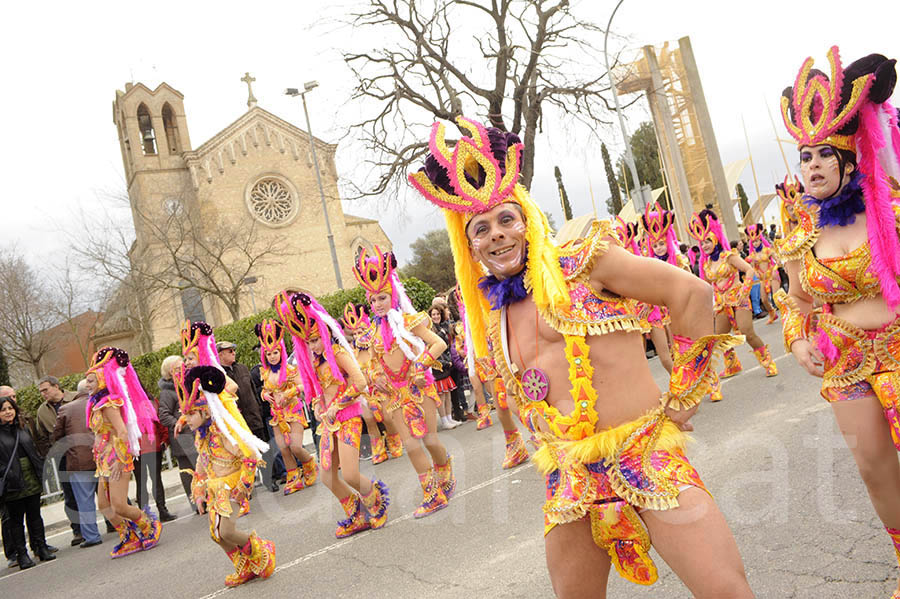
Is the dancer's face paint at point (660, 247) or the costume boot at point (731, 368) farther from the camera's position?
the costume boot at point (731, 368)

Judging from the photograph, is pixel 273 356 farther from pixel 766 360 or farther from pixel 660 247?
pixel 766 360

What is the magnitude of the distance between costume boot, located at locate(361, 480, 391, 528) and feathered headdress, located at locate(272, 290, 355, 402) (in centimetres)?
99

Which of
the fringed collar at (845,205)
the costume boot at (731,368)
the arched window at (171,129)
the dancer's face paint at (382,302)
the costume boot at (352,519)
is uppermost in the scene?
the arched window at (171,129)

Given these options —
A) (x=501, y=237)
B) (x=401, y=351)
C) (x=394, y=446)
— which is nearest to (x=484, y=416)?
(x=394, y=446)

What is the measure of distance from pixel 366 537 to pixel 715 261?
6.45 m

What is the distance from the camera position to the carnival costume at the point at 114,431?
782 centimetres

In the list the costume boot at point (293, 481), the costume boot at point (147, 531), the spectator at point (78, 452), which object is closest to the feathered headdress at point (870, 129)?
the costume boot at point (147, 531)

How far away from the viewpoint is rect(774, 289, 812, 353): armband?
349 centimetres

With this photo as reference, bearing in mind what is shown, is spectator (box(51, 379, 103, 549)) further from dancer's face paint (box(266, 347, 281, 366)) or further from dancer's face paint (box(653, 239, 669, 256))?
dancer's face paint (box(653, 239, 669, 256))

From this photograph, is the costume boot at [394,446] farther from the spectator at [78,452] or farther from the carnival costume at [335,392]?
the spectator at [78,452]

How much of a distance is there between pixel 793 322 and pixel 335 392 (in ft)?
13.0

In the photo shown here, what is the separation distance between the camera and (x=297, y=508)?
8.29m

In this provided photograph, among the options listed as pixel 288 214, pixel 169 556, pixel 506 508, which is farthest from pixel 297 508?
pixel 288 214

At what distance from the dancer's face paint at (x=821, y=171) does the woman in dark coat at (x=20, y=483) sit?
8599mm
